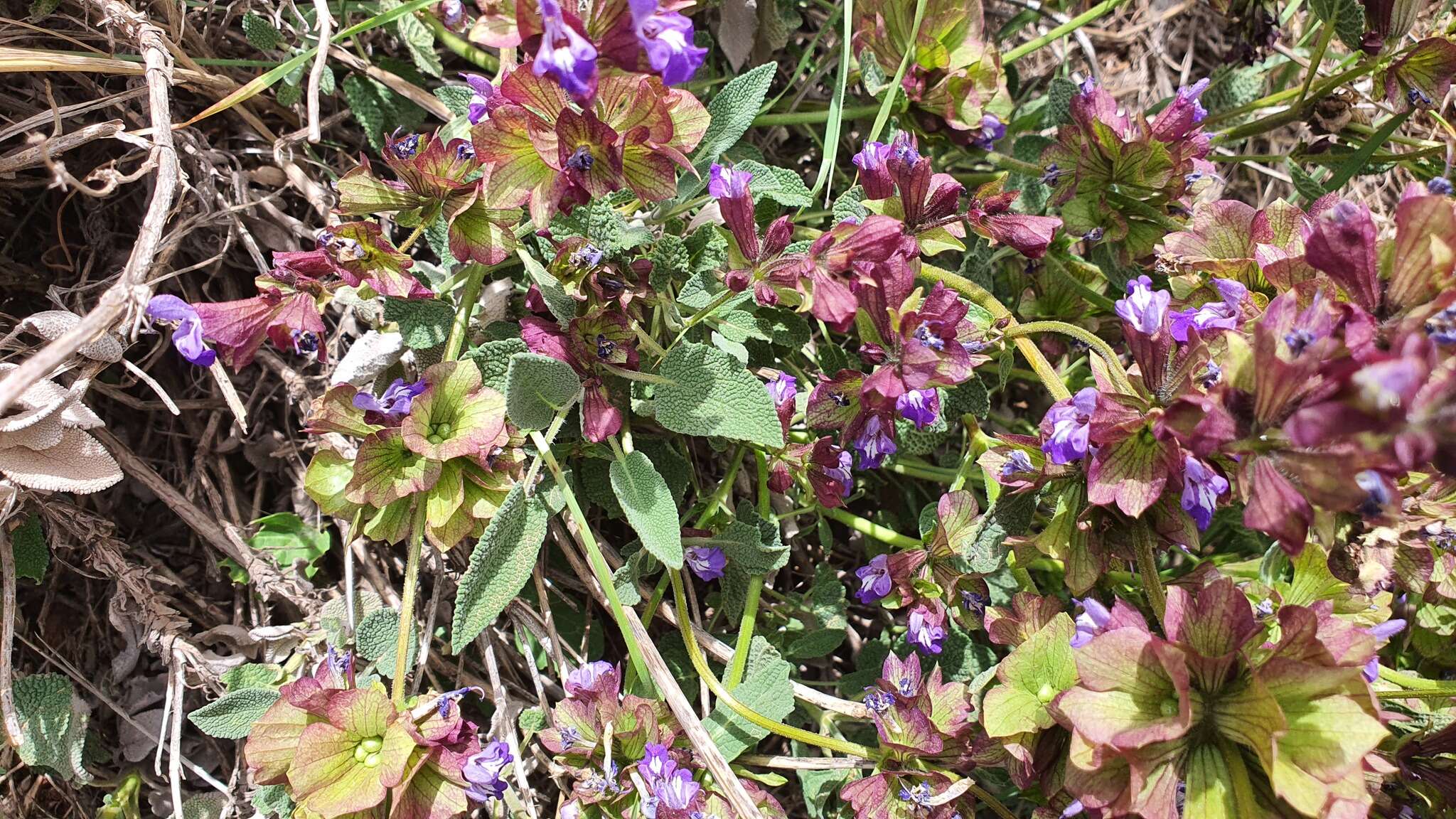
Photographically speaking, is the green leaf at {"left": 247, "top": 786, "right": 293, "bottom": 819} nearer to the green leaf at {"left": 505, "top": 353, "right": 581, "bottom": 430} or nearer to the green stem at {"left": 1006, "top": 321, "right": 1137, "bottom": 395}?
the green leaf at {"left": 505, "top": 353, "right": 581, "bottom": 430}

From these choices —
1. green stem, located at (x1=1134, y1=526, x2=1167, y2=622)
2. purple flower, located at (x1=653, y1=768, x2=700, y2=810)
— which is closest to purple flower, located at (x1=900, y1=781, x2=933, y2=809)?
purple flower, located at (x1=653, y1=768, x2=700, y2=810)

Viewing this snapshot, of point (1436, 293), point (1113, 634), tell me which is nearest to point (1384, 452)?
point (1436, 293)

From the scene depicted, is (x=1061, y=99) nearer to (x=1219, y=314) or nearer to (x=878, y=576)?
(x=1219, y=314)

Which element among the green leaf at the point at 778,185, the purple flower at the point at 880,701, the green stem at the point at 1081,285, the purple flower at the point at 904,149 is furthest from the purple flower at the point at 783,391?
the green stem at the point at 1081,285

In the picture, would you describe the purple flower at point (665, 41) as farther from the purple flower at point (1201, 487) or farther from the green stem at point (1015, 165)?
the green stem at point (1015, 165)

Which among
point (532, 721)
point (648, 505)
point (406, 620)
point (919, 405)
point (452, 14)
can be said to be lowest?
point (532, 721)

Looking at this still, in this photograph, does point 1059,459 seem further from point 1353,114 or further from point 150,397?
point 150,397


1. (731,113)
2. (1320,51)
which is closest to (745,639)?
(731,113)
